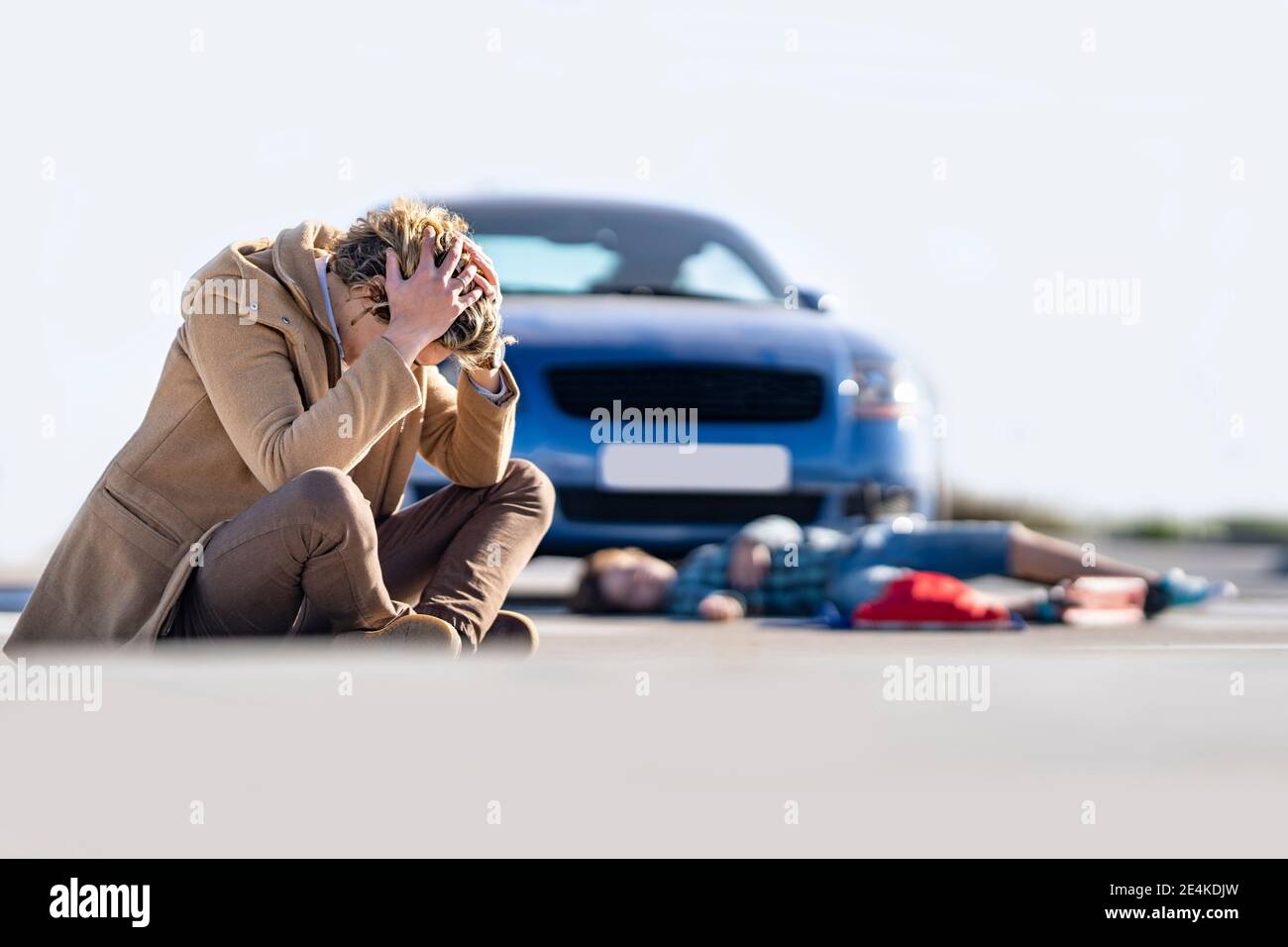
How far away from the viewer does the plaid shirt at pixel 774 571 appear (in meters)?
6.23

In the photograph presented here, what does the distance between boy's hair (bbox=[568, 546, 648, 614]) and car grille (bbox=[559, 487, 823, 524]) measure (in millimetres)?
160

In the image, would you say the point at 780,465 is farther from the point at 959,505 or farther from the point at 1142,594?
the point at 959,505

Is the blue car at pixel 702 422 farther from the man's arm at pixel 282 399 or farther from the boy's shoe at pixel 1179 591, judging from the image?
the man's arm at pixel 282 399

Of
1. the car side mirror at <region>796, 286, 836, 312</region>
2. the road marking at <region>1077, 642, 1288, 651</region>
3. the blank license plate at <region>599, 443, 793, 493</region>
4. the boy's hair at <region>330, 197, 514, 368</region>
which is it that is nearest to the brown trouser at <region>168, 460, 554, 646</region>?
the boy's hair at <region>330, 197, 514, 368</region>

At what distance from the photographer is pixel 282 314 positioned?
3.57 metres

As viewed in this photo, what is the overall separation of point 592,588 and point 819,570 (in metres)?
0.75

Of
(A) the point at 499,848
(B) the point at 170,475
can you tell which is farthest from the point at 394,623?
(A) the point at 499,848

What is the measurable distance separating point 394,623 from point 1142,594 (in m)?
3.36

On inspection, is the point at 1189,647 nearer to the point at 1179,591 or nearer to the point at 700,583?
the point at 1179,591

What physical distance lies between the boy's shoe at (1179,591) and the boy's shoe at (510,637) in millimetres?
2875

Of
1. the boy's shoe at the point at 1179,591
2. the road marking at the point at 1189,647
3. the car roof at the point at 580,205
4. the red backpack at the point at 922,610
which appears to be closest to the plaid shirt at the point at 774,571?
the red backpack at the point at 922,610

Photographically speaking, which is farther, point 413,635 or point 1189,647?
point 1189,647

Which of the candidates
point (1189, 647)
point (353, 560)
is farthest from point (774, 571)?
point (353, 560)

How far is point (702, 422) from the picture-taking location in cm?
651
